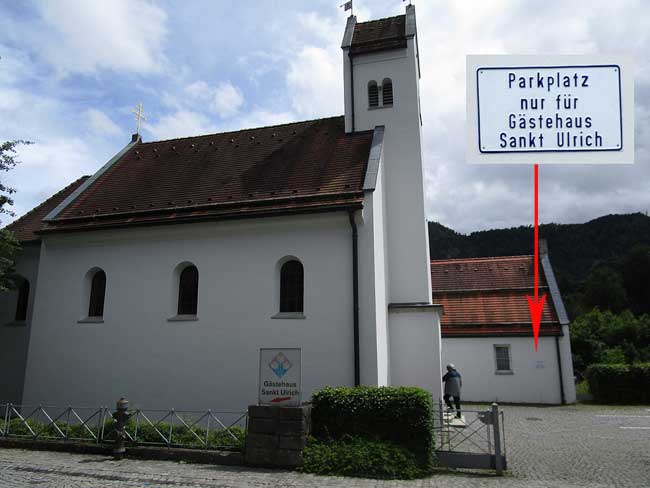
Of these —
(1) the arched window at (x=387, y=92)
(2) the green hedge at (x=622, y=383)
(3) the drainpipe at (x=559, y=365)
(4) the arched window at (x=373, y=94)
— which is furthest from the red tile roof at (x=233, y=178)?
(2) the green hedge at (x=622, y=383)

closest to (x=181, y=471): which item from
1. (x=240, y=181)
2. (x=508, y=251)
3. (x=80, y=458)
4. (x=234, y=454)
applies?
(x=234, y=454)

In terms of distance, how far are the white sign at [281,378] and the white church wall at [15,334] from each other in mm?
11276

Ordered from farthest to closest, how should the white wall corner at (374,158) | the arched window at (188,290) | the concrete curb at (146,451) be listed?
the arched window at (188,290), the white wall corner at (374,158), the concrete curb at (146,451)

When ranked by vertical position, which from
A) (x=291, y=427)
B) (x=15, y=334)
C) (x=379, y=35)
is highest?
(x=379, y=35)

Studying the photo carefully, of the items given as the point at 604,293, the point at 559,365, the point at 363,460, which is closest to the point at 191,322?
the point at 363,460

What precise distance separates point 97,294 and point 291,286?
705 cm

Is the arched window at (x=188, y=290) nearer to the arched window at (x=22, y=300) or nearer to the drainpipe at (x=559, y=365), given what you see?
the arched window at (x=22, y=300)

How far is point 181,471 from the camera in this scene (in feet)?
30.3

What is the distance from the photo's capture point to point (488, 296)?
26.2m

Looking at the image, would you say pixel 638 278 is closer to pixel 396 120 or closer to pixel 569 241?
pixel 569 241

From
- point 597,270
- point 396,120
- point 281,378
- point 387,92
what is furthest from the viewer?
point 597,270

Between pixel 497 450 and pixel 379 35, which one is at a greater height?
pixel 379 35

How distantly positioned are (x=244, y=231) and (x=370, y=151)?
16.5 ft

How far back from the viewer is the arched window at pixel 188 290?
591 inches
